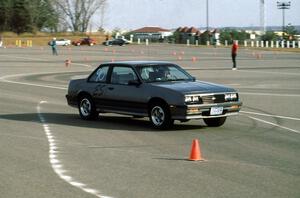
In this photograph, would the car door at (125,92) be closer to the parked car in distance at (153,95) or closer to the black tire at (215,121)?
the parked car in distance at (153,95)

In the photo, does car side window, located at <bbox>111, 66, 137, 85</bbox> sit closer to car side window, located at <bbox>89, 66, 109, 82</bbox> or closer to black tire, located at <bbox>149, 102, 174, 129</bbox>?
car side window, located at <bbox>89, 66, 109, 82</bbox>

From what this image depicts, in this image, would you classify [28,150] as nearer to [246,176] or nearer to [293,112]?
[246,176]

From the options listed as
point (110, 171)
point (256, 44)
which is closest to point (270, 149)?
point (110, 171)

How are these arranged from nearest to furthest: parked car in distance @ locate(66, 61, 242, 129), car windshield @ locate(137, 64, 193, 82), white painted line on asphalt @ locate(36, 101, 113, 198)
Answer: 1. white painted line on asphalt @ locate(36, 101, 113, 198)
2. parked car in distance @ locate(66, 61, 242, 129)
3. car windshield @ locate(137, 64, 193, 82)

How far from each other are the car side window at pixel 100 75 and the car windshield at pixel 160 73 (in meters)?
1.21

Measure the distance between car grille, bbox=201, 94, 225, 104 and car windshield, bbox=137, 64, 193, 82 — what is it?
4.44ft

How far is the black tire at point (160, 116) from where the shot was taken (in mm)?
13414

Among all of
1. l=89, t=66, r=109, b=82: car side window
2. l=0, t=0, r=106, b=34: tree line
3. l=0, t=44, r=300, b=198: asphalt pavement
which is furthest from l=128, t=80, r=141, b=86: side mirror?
l=0, t=0, r=106, b=34: tree line

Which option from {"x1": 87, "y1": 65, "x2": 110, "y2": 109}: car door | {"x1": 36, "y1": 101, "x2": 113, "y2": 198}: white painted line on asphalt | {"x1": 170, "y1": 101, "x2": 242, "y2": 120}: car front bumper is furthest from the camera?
{"x1": 87, "y1": 65, "x2": 110, "y2": 109}: car door

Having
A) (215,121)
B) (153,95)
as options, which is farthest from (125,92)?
(215,121)

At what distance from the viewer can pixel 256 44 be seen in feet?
324

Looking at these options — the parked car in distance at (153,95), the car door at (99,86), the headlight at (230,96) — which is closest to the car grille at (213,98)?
the parked car in distance at (153,95)

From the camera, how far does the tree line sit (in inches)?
4904

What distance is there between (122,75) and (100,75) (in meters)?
0.88
